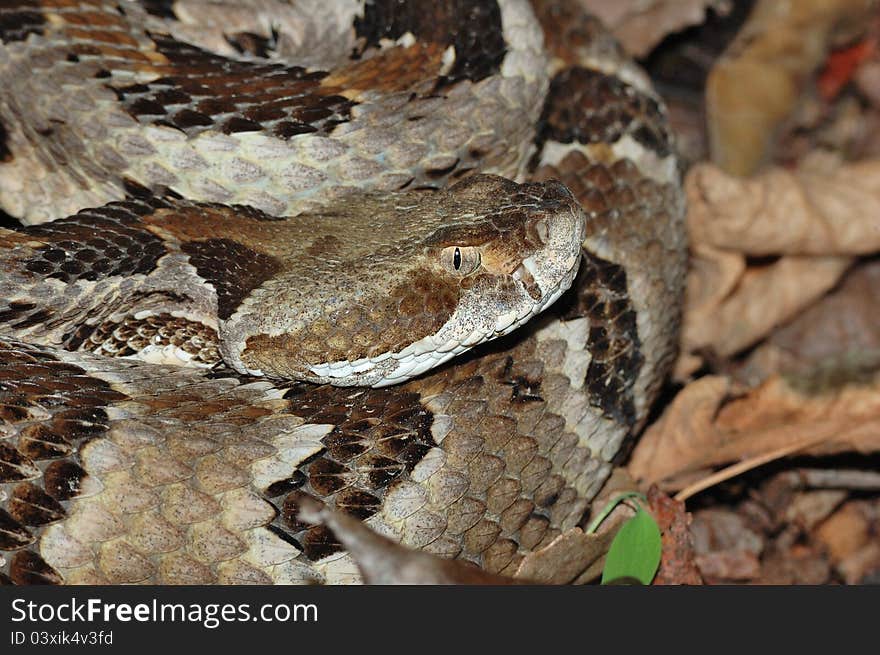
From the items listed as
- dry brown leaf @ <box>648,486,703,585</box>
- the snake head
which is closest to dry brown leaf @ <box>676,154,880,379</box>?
dry brown leaf @ <box>648,486,703,585</box>

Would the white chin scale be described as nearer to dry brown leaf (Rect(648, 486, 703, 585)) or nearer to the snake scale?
the snake scale

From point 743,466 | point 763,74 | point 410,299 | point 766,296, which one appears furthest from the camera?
point 763,74

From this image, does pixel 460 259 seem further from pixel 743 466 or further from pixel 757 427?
pixel 757 427

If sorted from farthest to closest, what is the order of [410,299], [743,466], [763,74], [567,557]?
[763,74], [743,466], [567,557], [410,299]

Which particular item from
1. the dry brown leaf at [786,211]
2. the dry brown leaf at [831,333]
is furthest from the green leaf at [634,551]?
the dry brown leaf at [786,211]

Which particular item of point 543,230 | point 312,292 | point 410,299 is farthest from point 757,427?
point 312,292

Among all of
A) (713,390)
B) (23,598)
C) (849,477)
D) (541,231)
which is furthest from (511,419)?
(849,477)
